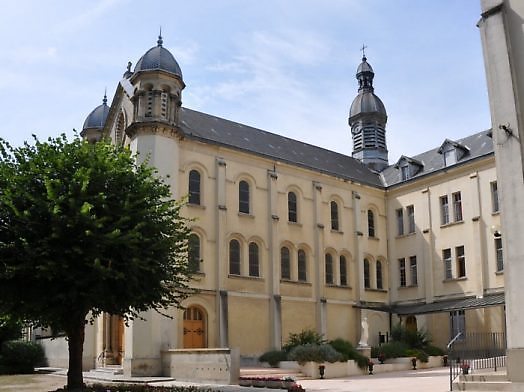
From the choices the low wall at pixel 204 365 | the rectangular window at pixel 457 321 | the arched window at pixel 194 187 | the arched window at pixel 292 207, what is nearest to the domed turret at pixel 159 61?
the arched window at pixel 194 187

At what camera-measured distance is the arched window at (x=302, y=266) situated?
38.2m

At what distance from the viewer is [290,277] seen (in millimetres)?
37438

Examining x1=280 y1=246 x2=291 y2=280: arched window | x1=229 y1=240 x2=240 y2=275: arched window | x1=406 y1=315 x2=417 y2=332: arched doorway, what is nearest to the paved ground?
x1=229 y1=240 x2=240 y2=275: arched window

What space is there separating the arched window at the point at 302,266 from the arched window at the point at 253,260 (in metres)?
3.19

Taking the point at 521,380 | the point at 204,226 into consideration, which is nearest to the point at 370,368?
the point at 204,226

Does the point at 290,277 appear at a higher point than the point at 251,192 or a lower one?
lower

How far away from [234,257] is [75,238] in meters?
17.2

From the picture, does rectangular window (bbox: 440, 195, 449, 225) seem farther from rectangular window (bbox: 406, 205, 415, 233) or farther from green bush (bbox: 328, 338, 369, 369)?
green bush (bbox: 328, 338, 369, 369)

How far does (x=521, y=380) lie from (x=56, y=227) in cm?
1231

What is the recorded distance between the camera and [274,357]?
104 ft

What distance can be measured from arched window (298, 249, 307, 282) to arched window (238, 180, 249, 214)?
4.54 metres

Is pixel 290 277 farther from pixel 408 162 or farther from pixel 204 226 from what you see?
pixel 408 162

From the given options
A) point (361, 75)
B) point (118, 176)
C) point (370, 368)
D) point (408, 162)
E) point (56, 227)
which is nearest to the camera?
point (56, 227)

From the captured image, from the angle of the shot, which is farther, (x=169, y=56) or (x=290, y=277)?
(x=290, y=277)
